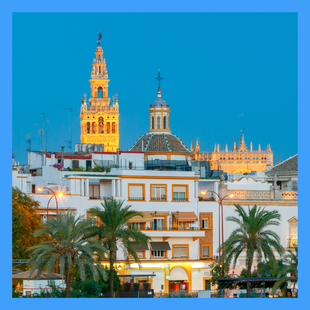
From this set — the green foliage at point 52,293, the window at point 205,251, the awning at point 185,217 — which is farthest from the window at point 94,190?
the green foliage at point 52,293

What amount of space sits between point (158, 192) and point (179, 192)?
4.49 feet

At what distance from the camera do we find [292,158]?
7406cm

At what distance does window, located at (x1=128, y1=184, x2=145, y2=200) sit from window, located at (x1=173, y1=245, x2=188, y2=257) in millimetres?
3709

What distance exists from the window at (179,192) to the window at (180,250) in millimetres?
3162

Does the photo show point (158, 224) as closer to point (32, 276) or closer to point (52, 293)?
point (32, 276)

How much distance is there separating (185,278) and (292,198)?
9.62 m

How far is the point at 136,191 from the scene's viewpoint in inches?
2251

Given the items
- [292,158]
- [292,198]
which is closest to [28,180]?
[292,198]

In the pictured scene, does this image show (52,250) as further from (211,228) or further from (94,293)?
(211,228)

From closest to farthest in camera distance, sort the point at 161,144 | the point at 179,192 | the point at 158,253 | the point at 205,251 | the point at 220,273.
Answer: the point at 220,273
the point at 158,253
the point at 205,251
the point at 179,192
the point at 161,144

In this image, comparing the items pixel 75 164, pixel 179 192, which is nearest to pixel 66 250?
pixel 179 192

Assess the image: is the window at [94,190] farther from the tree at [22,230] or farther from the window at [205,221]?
the tree at [22,230]

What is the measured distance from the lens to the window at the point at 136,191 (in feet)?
187

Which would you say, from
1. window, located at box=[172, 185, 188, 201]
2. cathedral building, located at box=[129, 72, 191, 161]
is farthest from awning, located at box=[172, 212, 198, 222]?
cathedral building, located at box=[129, 72, 191, 161]
